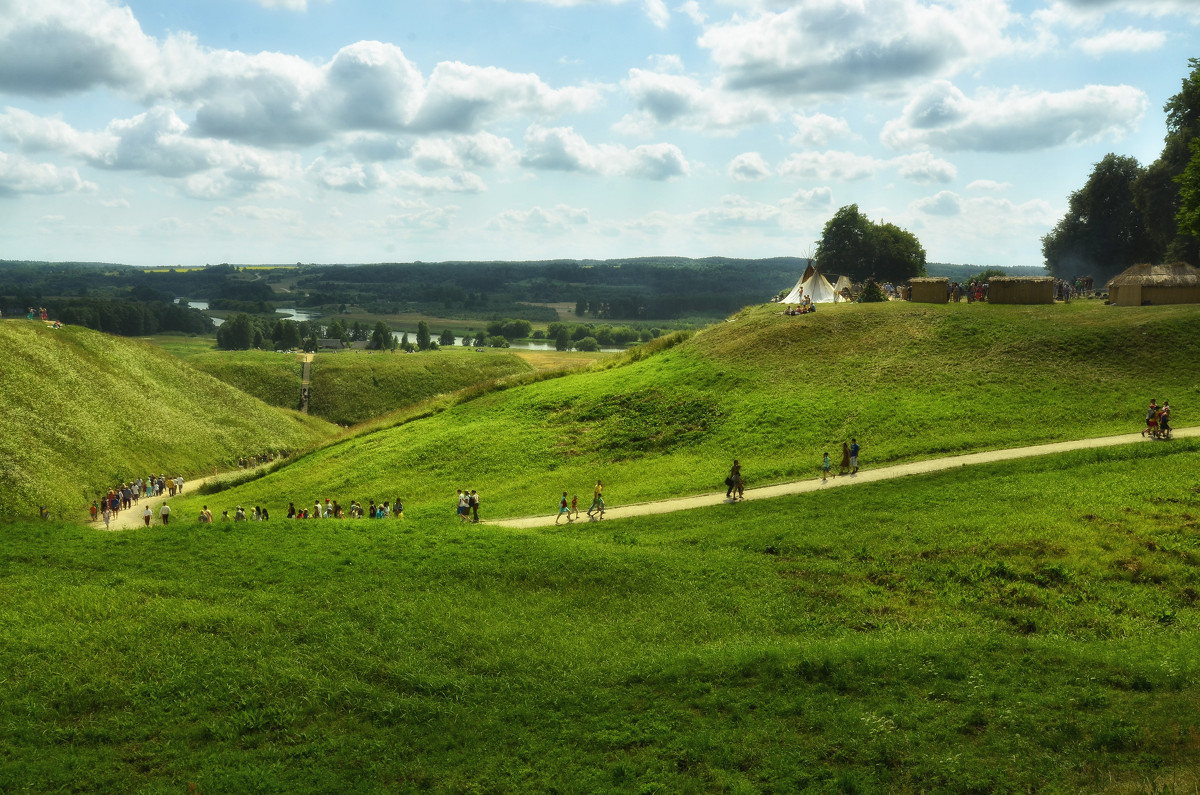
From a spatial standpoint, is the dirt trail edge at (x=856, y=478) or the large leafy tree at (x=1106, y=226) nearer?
the dirt trail edge at (x=856, y=478)

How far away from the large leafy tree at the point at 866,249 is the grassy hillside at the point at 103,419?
61200 millimetres

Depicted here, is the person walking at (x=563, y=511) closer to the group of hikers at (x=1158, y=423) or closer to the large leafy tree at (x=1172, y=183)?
the group of hikers at (x=1158, y=423)

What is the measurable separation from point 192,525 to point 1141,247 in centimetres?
8575

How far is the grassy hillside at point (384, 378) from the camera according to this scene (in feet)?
331

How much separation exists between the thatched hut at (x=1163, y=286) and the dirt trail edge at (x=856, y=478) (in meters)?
21.0

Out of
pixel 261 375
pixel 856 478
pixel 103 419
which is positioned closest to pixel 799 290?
pixel 856 478

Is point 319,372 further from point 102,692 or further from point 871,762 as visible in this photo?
point 871,762

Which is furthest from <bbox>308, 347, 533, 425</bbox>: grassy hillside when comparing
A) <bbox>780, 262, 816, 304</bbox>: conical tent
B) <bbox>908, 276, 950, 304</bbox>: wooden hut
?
<bbox>908, 276, 950, 304</bbox>: wooden hut

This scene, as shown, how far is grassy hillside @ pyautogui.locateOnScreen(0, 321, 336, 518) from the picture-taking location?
1927 inches

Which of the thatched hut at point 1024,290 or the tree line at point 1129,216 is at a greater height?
the tree line at point 1129,216

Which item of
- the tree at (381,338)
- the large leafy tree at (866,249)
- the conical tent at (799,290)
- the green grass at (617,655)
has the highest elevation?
the large leafy tree at (866,249)

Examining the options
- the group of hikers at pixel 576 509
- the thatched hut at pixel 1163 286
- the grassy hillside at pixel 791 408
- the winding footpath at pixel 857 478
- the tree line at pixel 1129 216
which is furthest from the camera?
the tree line at pixel 1129 216

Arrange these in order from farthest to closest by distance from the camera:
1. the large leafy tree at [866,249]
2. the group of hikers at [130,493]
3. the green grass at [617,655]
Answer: the large leafy tree at [866,249] → the group of hikers at [130,493] → the green grass at [617,655]

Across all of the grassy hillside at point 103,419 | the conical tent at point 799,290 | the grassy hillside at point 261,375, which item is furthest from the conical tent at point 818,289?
the grassy hillside at point 261,375
